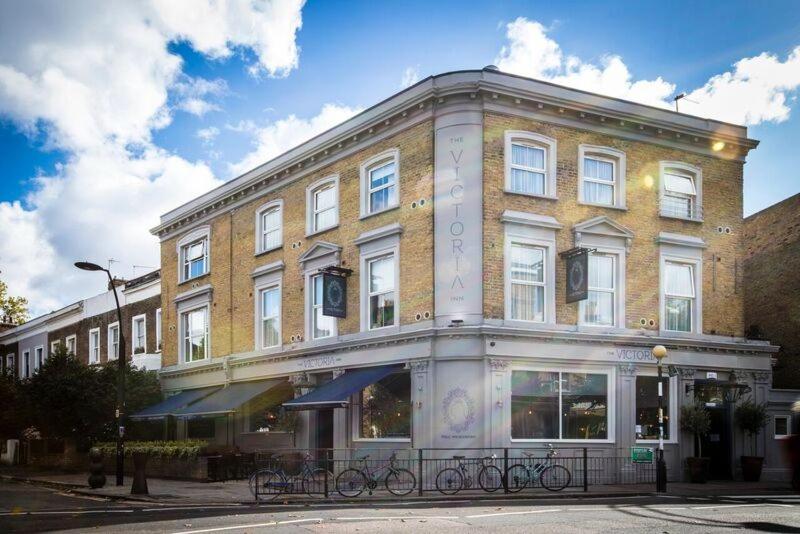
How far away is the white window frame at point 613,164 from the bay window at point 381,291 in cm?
606

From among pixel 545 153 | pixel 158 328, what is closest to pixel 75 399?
pixel 158 328

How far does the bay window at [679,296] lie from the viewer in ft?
86.2

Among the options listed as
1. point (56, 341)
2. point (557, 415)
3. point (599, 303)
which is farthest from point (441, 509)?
point (56, 341)

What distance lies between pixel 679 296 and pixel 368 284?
958 centimetres

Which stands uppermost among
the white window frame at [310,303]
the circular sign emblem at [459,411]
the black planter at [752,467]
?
the white window frame at [310,303]

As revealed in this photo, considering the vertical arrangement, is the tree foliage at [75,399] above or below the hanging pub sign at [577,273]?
below

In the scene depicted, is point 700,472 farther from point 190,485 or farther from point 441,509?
point 190,485

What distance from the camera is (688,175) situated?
2712 centimetres

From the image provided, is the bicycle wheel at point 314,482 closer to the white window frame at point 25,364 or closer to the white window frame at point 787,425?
the white window frame at point 787,425

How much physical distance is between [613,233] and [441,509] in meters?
Answer: 11.7

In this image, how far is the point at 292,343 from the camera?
29.3 metres

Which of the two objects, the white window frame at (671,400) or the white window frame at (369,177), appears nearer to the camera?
the white window frame at (671,400)

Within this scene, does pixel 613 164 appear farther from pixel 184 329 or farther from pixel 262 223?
pixel 184 329

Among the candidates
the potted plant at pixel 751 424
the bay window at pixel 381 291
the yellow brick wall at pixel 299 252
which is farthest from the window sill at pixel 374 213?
the potted plant at pixel 751 424
